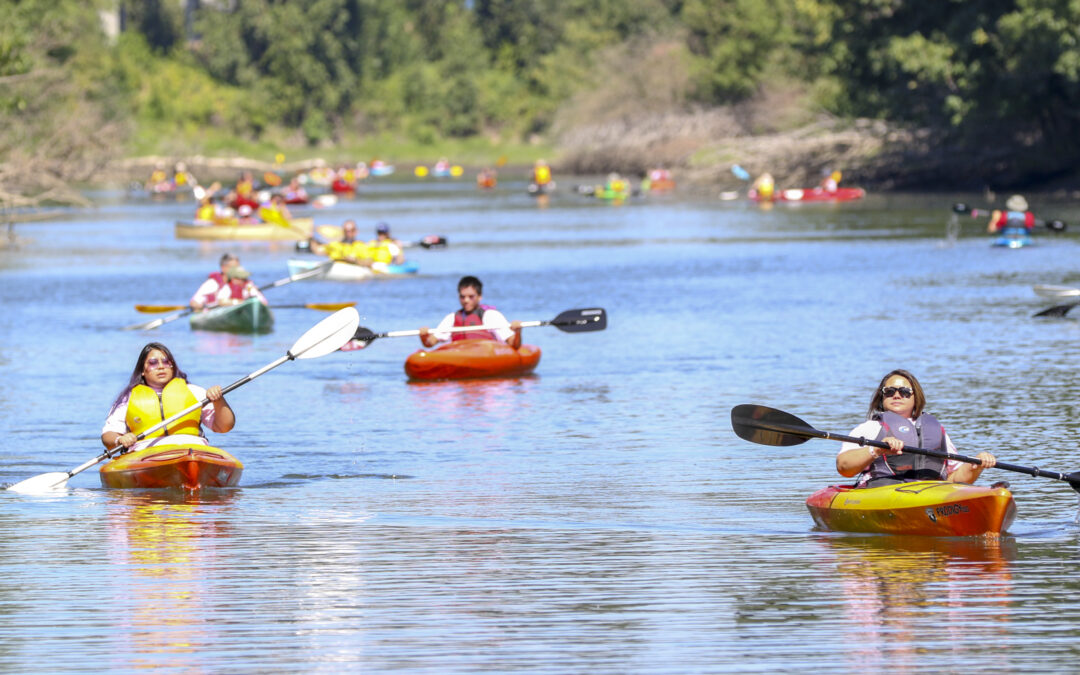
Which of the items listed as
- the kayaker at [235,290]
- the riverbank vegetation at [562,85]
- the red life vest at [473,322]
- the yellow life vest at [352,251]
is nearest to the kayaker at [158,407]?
the red life vest at [473,322]

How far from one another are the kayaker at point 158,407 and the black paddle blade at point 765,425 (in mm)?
3287

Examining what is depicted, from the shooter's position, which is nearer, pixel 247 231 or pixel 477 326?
pixel 477 326

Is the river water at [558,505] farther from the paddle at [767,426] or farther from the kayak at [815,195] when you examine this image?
the kayak at [815,195]

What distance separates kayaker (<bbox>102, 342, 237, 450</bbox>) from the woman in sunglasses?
410 cm

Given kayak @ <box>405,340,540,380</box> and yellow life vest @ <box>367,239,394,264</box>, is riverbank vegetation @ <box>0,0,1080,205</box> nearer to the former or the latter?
yellow life vest @ <box>367,239,394,264</box>

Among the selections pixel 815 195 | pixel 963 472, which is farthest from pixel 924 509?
pixel 815 195

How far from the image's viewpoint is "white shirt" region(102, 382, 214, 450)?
11062 millimetres

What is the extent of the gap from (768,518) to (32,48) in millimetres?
40139

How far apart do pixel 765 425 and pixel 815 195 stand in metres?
42.3

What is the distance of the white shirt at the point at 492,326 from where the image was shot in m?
16.6

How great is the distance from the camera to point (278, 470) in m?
12.3

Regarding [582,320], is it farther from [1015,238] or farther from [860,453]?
[1015,238]

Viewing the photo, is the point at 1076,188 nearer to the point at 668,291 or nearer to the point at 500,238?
the point at 500,238

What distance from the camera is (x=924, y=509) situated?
895 centimetres
